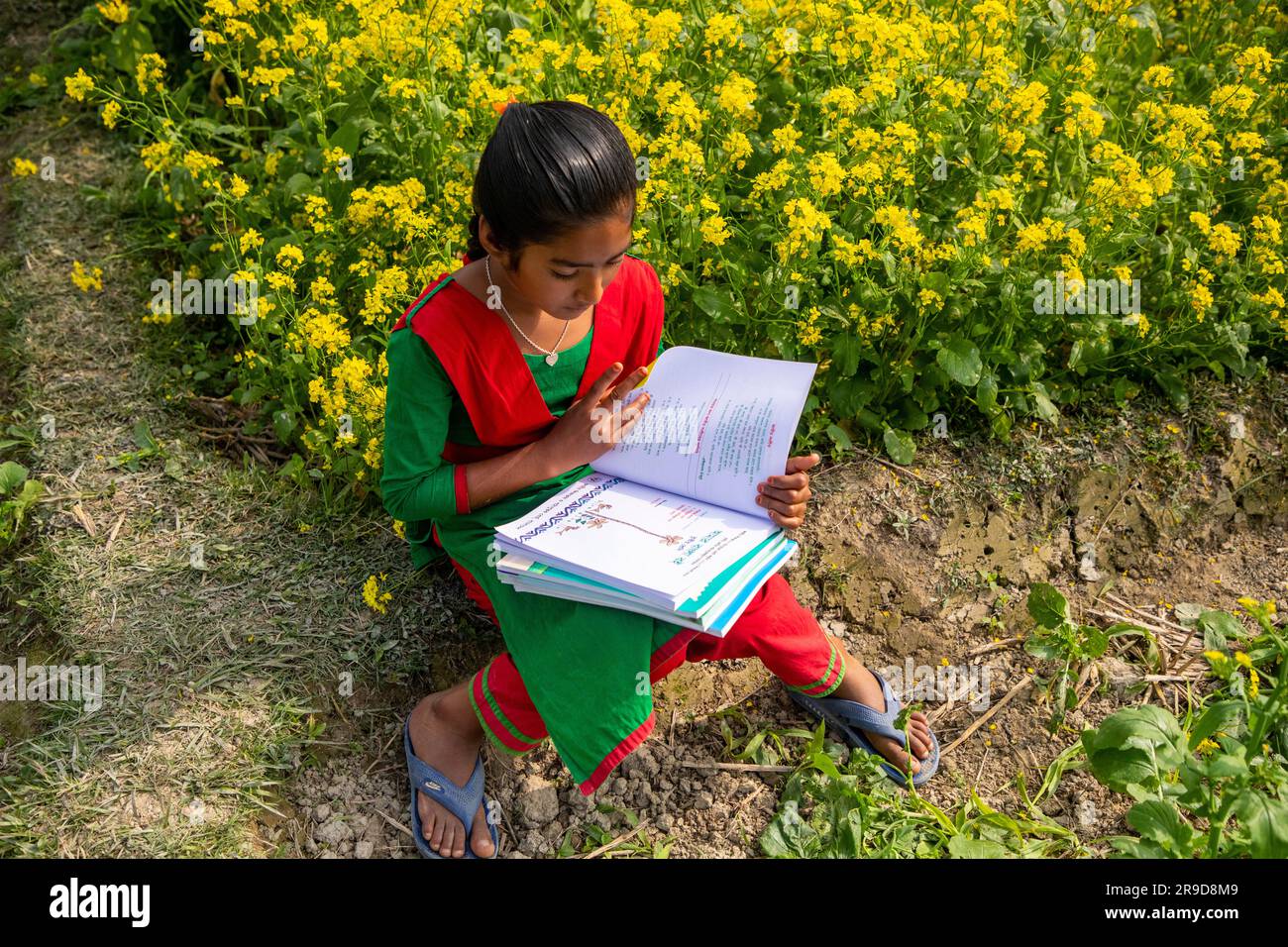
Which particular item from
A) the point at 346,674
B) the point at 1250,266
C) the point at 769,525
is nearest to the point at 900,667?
the point at 769,525

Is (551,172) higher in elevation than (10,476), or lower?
higher

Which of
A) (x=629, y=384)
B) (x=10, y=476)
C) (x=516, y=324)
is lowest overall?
(x=10, y=476)

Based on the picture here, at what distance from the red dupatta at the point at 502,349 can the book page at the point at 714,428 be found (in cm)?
12

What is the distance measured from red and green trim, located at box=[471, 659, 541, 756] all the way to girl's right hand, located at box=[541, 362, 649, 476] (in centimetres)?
50

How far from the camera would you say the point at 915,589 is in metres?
2.93

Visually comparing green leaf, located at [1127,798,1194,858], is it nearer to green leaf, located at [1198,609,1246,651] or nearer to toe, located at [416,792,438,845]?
green leaf, located at [1198,609,1246,651]

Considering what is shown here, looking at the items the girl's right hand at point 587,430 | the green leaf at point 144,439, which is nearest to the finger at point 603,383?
the girl's right hand at point 587,430

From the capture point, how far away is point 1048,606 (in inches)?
105

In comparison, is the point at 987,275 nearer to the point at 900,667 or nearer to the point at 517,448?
the point at 900,667

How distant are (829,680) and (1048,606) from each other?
2.15ft

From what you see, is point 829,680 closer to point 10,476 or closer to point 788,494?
point 788,494

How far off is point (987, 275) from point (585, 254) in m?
1.52

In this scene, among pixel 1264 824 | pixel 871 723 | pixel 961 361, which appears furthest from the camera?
pixel 961 361

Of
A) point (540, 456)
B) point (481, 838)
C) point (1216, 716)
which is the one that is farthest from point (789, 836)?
point (540, 456)
